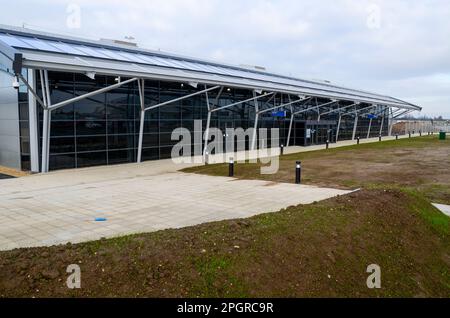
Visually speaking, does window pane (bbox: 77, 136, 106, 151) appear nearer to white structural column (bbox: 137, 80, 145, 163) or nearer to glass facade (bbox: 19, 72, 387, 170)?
glass facade (bbox: 19, 72, 387, 170)

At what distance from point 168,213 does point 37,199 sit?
496cm

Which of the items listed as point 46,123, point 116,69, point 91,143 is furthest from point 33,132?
point 116,69

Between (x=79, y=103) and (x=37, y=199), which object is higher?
(x=79, y=103)

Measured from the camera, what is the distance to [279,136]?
37.3 metres

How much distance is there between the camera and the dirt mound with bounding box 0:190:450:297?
4.82 metres

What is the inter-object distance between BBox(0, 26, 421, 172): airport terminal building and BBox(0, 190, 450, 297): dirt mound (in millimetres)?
12625

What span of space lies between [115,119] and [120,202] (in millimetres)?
12092

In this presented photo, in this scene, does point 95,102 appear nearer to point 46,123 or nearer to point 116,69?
point 116,69

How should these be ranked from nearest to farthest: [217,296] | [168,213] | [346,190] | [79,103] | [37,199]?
[217,296] < [168,213] < [37,199] < [346,190] < [79,103]

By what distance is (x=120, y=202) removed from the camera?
467 inches

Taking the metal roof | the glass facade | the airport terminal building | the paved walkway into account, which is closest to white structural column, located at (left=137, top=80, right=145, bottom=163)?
the airport terminal building
